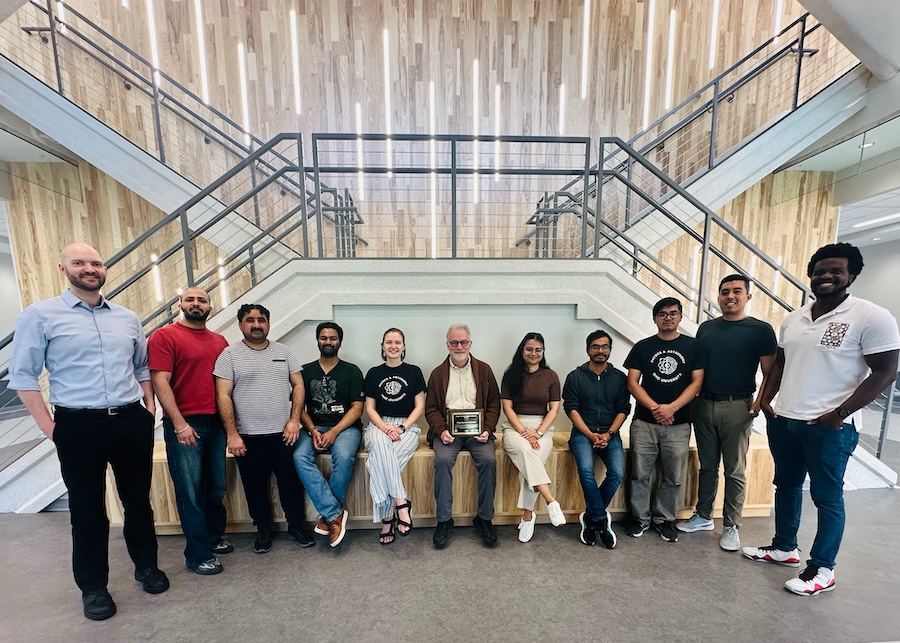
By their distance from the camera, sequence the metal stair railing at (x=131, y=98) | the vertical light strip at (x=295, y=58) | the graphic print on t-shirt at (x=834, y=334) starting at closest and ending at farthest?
the graphic print on t-shirt at (x=834, y=334)
the metal stair railing at (x=131, y=98)
the vertical light strip at (x=295, y=58)

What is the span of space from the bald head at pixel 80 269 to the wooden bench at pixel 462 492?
132 centimetres

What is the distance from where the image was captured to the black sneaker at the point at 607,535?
8.04 feet

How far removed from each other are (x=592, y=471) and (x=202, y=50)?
679cm

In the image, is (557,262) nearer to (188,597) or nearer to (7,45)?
(188,597)

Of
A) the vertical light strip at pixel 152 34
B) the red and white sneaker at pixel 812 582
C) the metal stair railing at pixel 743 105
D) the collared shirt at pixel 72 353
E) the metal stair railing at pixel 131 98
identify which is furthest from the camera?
the vertical light strip at pixel 152 34

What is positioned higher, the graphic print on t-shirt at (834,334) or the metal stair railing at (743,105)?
the metal stair railing at (743,105)

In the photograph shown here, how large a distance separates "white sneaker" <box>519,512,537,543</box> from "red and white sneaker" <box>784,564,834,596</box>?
136cm

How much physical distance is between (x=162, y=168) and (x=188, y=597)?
4010mm

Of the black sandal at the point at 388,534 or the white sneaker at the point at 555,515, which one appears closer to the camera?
the white sneaker at the point at 555,515

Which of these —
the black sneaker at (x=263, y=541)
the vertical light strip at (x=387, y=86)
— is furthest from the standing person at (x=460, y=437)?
the vertical light strip at (x=387, y=86)

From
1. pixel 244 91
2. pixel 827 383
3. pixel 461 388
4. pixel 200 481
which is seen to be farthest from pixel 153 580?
pixel 244 91

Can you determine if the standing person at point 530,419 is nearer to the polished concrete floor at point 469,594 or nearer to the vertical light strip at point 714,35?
the polished concrete floor at point 469,594

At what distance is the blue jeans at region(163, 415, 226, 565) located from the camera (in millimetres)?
2178

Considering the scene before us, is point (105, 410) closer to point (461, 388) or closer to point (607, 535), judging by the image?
point (461, 388)
